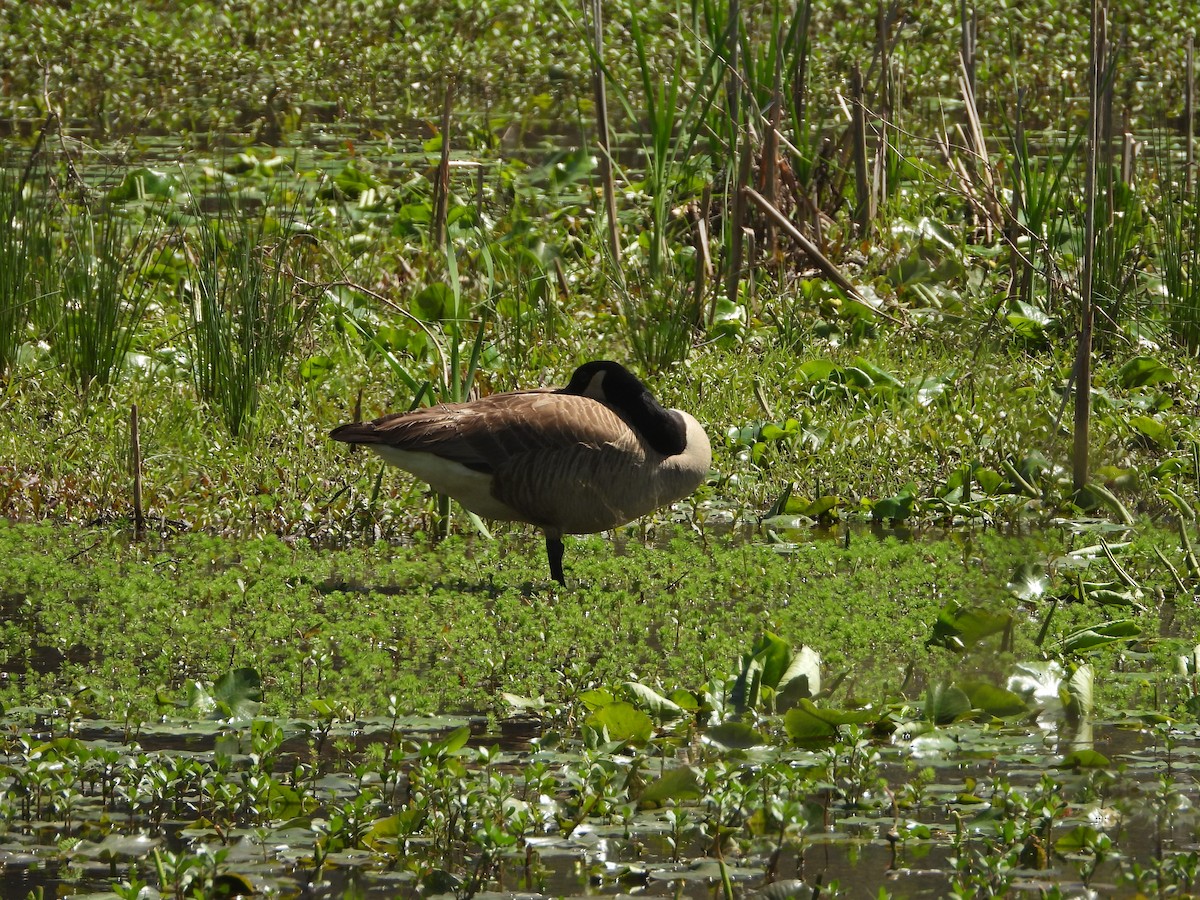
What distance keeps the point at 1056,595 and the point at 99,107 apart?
11.7 m

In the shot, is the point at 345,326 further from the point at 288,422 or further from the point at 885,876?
the point at 885,876

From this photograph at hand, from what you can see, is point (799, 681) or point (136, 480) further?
point (136, 480)

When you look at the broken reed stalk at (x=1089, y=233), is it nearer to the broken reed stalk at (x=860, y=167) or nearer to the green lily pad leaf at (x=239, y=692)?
→ the broken reed stalk at (x=860, y=167)

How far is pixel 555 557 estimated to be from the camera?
699 centimetres

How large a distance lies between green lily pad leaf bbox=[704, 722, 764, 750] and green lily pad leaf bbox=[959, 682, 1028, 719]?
72cm

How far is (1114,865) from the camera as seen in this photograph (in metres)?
3.99

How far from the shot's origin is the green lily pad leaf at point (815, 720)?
475 centimetres

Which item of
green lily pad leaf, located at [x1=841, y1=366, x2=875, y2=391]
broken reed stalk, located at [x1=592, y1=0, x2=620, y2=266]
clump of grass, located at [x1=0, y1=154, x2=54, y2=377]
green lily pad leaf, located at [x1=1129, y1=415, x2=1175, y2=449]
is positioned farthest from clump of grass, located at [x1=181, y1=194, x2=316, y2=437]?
green lily pad leaf, located at [x1=1129, y1=415, x2=1175, y2=449]

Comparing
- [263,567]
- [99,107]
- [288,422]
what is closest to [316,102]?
[99,107]

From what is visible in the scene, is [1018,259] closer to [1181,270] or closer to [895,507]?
[1181,270]

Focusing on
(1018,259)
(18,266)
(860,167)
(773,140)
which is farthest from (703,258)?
(18,266)

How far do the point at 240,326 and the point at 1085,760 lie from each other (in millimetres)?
5003

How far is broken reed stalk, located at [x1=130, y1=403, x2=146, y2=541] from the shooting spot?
7383mm

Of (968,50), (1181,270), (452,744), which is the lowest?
(452,744)
